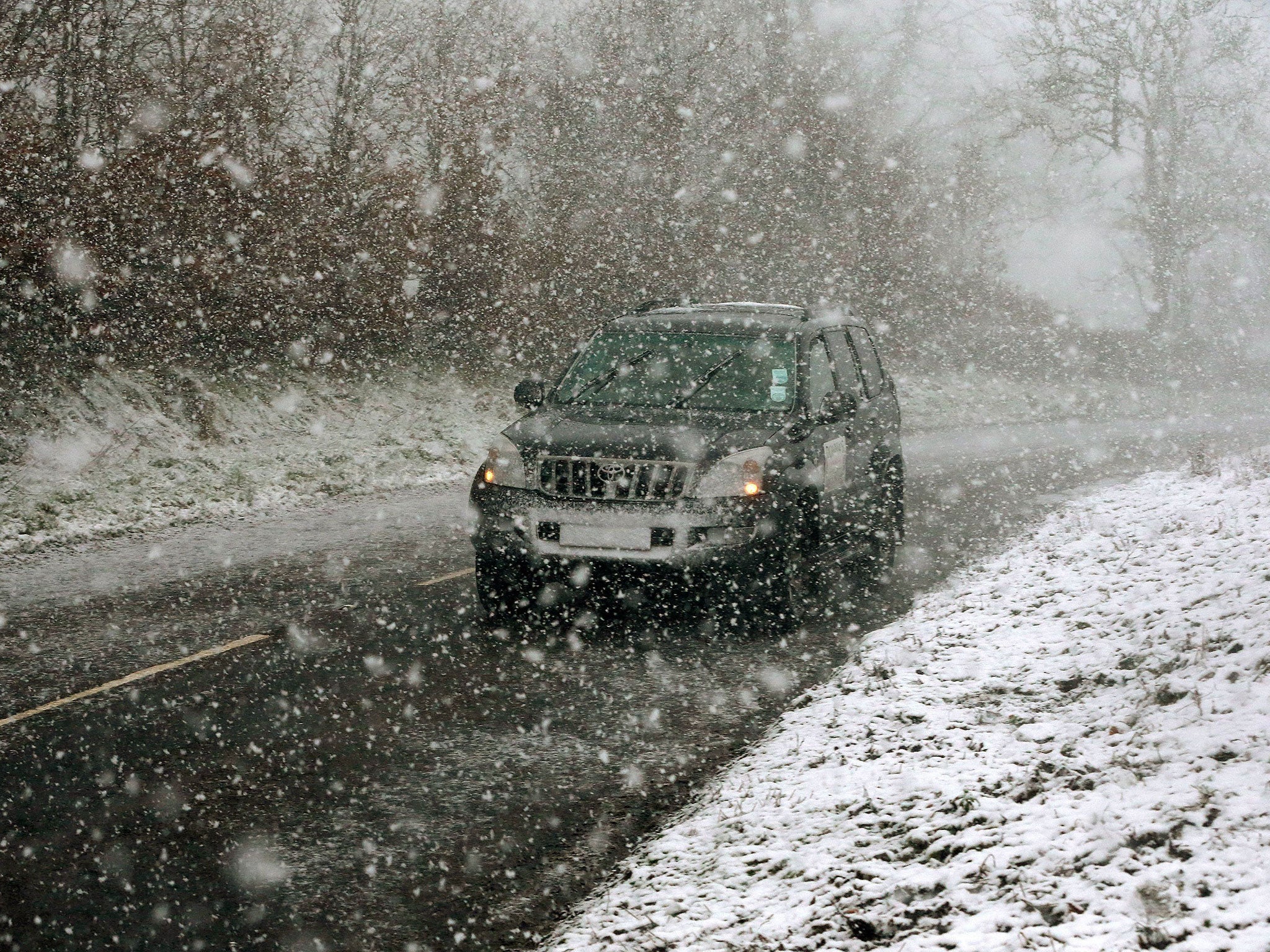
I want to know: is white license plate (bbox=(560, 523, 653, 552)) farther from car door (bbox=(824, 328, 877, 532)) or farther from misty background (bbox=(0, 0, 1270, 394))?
misty background (bbox=(0, 0, 1270, 394))

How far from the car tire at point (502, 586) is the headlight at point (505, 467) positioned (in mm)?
477

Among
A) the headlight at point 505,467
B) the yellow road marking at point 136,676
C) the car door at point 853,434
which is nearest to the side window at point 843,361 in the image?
the car door at point 853,434

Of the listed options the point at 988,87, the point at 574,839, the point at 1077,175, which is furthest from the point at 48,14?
the point at 1077,175

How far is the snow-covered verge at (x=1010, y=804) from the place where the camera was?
10.8 feet

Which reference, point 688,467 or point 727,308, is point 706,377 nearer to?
point 727,308

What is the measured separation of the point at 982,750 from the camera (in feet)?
15.5

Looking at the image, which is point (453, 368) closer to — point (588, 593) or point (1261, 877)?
point (588, 593)

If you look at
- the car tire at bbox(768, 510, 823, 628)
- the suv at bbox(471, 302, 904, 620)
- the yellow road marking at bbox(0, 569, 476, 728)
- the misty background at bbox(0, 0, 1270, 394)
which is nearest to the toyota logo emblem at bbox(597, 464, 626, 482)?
the suv at bbox(471, 302, 904, 620)

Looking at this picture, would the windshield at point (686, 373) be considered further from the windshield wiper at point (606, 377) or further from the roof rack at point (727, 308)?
the roof rack at point (727, 308)

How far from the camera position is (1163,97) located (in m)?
39.9

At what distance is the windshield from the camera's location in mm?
8273

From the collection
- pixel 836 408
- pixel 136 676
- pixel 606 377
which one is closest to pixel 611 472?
pixel 606 377

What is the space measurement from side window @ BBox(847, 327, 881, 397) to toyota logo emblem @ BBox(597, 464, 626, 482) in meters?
3.20

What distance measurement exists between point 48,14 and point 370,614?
997 cm
